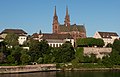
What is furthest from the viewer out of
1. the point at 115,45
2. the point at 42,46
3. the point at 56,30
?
the point at 56,30

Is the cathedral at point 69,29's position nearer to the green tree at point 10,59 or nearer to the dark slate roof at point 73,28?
the dark slate roof at point 73,28

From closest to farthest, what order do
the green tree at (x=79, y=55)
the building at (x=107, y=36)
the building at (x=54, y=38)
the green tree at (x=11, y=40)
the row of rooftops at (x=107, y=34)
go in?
the green tree at (x=79, y=55), the green tree at (x=11, y=40), the building at (x=54, y=38), the building at (x=107, y=36), the row of rooftops at (x=107, y=34)

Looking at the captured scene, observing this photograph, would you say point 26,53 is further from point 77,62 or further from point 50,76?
point 50,76

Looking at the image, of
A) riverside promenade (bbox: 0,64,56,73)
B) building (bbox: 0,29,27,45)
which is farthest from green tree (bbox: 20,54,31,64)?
building (bbox: 0,29,27,45)

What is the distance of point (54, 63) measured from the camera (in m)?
62.1

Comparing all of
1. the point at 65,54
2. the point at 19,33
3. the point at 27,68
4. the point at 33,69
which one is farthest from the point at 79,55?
the point at 19,33

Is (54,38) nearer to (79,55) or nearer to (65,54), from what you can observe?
(79,55)

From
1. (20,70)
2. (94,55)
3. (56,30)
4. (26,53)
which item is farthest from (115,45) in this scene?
(56,30)

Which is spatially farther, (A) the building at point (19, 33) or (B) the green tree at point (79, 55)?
(A) the building at point (19, 33)

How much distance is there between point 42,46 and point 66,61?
6.62 meters

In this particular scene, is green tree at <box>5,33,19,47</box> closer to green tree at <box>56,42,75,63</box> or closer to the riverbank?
green tree at <box>56,42,75,63</box>

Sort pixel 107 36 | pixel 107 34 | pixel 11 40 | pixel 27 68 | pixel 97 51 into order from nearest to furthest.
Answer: pixel 27 68
pixel 97 51
pixel 11 40
pixel 107 36
pixel 107 34

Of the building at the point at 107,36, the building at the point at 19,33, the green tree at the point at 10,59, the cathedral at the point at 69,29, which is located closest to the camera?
the green tree at the point at 10,59

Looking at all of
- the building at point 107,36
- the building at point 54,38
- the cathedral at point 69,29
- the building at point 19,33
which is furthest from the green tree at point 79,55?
the cathedral at point 69,29
